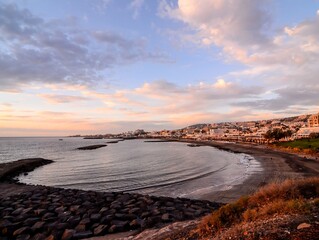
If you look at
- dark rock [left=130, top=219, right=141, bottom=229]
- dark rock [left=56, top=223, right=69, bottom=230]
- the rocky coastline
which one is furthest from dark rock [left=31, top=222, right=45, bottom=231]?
dark rock [left=130, top=219, right=141, bottom=229]

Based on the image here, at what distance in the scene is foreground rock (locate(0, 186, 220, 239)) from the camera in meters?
10.5

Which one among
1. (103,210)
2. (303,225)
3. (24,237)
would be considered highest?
(303,225)

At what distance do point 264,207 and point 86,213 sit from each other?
8.02 m

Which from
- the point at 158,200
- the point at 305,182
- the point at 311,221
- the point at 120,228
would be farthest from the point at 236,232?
the point at 158,200

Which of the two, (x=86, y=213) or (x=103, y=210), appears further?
(x=103, y=210)

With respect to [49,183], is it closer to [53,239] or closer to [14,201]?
[14,201]


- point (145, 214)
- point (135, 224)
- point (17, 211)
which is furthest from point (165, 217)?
point (17, 211)

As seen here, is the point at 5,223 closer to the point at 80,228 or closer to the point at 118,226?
the point at 80,228

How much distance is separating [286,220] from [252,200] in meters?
3.03

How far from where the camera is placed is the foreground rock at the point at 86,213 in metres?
10.5

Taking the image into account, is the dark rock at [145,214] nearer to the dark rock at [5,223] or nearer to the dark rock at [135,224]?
the dark rock at [135,224]

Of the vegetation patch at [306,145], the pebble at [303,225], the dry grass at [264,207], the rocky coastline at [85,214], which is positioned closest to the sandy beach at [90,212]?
the rocky coastline at [85,214]

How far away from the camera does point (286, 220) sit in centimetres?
696

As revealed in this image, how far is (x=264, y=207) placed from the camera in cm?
870
